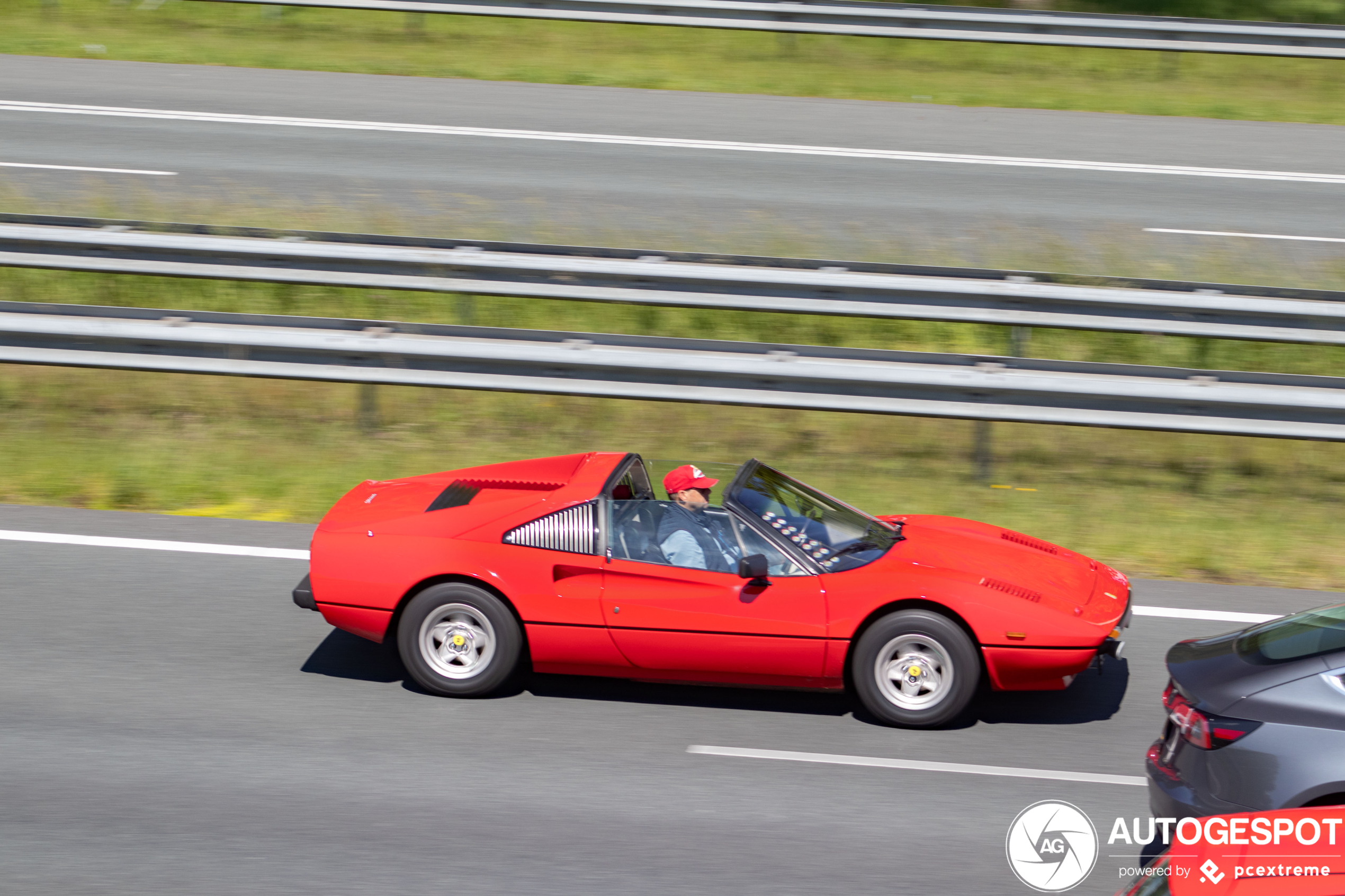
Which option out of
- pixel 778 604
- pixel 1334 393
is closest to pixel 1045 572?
pixel 778 604

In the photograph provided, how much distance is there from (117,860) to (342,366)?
4.80 meters

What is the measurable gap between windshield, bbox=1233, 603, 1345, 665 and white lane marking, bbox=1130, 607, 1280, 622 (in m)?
2.38

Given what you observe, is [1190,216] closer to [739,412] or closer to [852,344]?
[852,344]

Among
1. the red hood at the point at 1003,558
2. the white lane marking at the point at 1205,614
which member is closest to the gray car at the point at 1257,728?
the red hood at the point at 1003,558

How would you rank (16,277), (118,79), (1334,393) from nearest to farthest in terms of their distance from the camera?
(1334,393) < (16,277) < (118,79)

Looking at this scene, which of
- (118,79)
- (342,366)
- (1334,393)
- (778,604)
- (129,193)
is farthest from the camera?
(118,79)

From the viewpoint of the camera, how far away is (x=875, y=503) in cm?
900

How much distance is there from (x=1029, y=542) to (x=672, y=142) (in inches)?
352

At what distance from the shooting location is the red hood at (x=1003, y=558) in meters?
6.21

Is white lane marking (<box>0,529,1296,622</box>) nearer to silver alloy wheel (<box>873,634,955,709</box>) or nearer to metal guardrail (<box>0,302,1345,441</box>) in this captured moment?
metal guardrail (<box>0,302,1345,441</box>)

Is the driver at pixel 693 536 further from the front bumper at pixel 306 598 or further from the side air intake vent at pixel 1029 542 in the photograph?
the front bumper at pixel 306 598

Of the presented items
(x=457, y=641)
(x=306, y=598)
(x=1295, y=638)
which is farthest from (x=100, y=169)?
(x=1295, y=638)

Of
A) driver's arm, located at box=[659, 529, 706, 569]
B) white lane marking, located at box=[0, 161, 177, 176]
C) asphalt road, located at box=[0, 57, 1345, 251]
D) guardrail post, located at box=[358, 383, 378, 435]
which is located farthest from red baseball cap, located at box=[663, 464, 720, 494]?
white lane marking, located at box=[0, 161, 177, 176]

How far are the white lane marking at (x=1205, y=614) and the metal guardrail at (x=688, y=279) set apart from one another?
8.14 feet
